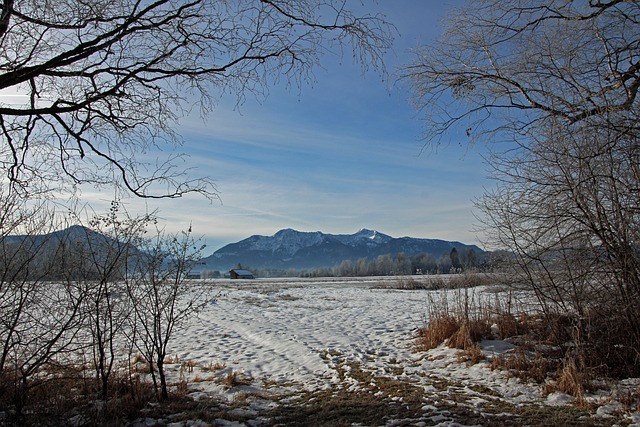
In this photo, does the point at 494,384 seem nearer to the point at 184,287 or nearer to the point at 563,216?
the point at 563,216

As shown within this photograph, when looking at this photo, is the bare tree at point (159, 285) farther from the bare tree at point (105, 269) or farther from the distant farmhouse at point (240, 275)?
the distant farmhouse at point (240, 275)

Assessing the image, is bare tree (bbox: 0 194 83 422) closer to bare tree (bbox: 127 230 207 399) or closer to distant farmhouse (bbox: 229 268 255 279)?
bare tree (bbox: 127 230 207 399)

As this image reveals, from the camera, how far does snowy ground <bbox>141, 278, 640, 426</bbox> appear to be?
4.89 meters

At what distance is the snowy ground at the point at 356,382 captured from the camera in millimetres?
4887

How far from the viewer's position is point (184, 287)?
6469 mm

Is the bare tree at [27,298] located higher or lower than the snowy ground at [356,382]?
higher

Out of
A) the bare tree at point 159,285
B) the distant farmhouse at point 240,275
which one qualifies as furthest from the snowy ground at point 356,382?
the distant farmhouse at point 240,275

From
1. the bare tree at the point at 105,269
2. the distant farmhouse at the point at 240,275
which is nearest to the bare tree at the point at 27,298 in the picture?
the bare tree at the point at 105,269

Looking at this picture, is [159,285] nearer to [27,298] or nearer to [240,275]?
[27,298]

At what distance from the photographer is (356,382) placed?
22.5 ft

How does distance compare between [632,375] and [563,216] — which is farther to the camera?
[563,216]

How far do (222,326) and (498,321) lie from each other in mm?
9320

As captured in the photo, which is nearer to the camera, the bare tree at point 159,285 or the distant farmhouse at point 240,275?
the bare tree at point 159,285

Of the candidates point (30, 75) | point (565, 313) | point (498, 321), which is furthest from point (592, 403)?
point (30, 75)
